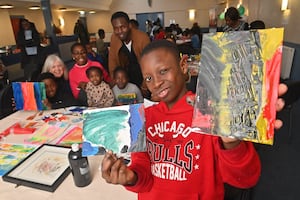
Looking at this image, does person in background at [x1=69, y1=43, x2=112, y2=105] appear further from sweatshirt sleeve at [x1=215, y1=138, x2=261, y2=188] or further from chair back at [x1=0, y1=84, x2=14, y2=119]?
sweatshirt sleeve at [x1=215, y1=138, x2=261, y2=188]

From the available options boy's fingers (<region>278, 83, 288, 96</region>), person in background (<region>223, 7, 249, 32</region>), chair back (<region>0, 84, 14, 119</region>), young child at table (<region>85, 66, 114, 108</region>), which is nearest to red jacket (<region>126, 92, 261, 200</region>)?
boy's fingers (<region>278, 83, 288, 96</region>)

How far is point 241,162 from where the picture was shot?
1.95 ft

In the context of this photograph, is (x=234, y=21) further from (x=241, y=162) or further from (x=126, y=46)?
(x=241, y=162)

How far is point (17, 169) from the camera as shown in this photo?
1056 mm

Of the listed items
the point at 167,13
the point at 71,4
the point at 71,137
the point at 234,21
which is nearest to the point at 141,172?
the point at 71,137

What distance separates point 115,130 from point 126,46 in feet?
5.54

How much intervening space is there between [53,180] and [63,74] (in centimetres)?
162

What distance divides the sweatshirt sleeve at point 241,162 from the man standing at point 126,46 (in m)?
1.68

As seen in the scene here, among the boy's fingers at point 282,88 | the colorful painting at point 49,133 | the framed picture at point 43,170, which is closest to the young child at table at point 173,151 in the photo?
the boy's fingers at point 282,88

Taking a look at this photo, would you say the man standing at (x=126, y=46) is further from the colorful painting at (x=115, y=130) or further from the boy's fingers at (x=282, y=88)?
the boy's fingers at (x=282, y=88)

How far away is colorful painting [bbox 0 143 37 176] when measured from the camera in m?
1.11

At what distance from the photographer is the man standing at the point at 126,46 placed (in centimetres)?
210

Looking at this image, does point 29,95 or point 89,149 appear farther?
point 29,95

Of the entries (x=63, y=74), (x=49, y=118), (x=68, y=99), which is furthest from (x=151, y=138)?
(x=63, y=74)
